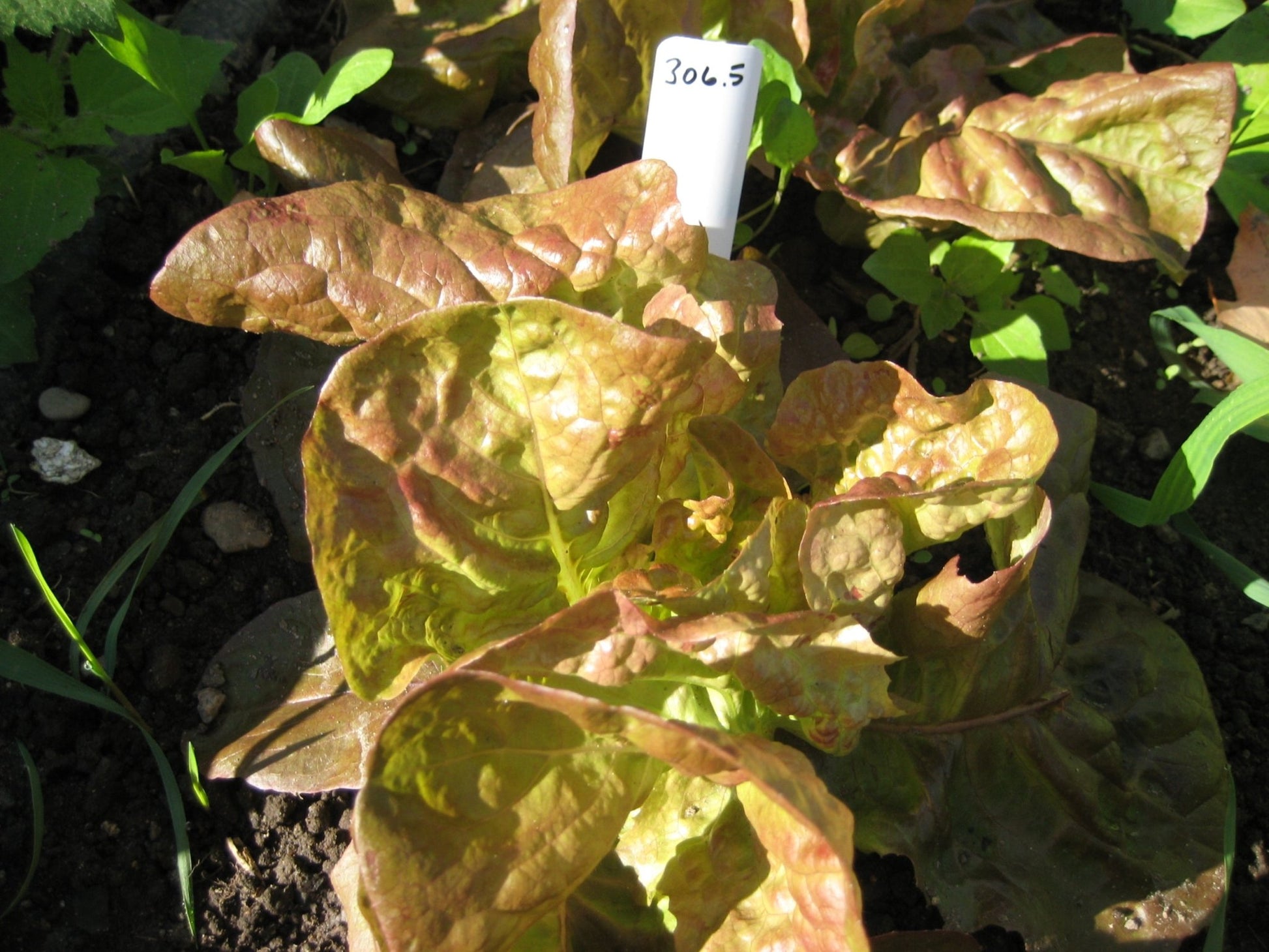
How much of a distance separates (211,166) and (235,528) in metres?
0.76

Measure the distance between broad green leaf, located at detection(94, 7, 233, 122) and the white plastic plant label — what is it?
0.96m

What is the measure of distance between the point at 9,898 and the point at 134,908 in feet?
0.66

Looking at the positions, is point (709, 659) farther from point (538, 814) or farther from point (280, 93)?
point (280, 93)

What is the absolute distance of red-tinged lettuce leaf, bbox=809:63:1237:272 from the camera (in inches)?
79.3

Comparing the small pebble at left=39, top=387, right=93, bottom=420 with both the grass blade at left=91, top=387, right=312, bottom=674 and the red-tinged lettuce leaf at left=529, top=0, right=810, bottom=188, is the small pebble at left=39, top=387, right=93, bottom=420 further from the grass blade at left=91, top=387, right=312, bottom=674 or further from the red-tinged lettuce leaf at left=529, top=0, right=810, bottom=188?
the red-tinged lettuce leaf at left=529, top=0, right=810, bottom=188

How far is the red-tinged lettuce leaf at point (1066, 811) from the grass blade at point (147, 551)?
4.26 feet

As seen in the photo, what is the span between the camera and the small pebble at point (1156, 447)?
234cm

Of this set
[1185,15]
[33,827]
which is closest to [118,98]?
[33,827]

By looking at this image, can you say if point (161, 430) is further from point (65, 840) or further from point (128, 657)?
point (65, 840)

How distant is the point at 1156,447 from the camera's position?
2.34 m

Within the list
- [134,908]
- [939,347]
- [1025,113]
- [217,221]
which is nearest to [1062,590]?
[939,347]

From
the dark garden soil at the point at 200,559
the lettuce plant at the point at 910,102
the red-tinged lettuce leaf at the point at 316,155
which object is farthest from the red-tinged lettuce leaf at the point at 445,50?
the red-tinged lettuce leaf at the point at 316,155

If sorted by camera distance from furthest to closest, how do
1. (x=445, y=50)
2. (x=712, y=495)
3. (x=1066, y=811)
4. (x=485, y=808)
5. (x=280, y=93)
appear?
1. (x=445, y=50)
2. (x=280, y=93)
3. (x=1066, y=811)
4. (x=712, y=495)
5. (x=485, y=808)

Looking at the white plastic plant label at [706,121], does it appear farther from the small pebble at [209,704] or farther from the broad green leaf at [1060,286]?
the small pebble at [209,704]
